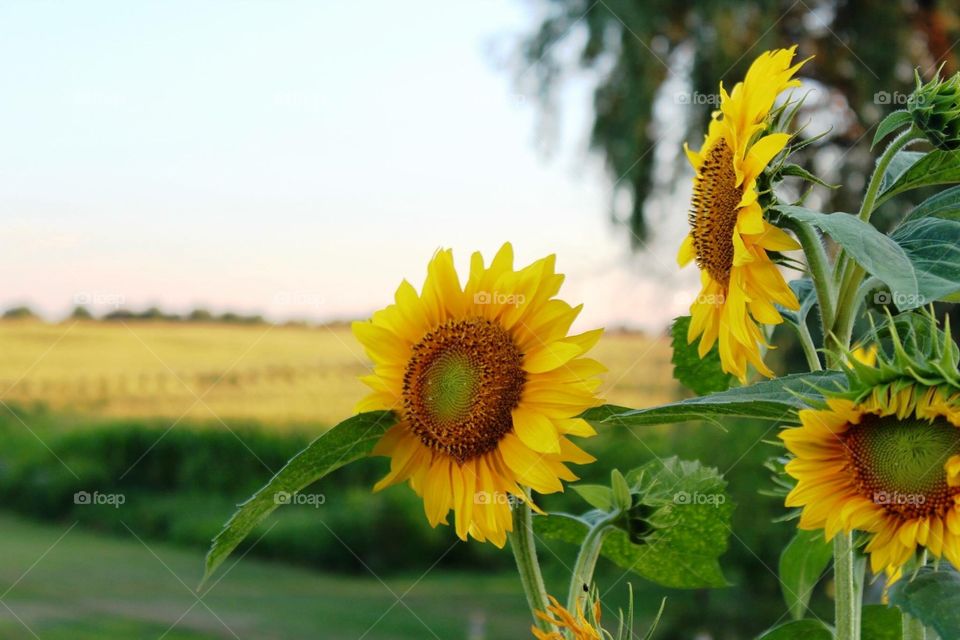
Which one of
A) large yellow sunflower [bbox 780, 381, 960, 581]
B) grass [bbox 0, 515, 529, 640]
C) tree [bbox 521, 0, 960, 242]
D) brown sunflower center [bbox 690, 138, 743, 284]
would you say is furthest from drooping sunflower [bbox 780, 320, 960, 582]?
grass [bbox 0, 515, 529, 640]

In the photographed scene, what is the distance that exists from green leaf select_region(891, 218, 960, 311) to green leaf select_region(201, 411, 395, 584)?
0.19 meters

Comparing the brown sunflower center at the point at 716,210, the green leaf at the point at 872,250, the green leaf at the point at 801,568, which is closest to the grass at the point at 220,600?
the green leaf at the point at 801,568

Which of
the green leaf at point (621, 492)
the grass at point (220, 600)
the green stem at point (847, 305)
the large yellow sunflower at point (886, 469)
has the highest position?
the green stem at point (847, 305)

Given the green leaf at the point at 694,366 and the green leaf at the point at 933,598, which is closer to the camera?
the green leaf at the point at 933,598

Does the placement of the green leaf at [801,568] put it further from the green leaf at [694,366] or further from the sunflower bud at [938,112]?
the sunflower bud at [938,112]

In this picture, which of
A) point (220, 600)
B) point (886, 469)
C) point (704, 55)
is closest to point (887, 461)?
point (886, 469)

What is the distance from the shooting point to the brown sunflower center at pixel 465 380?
0.39 metres

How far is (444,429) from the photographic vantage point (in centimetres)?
38

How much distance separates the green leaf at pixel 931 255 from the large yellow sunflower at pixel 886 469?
31mm

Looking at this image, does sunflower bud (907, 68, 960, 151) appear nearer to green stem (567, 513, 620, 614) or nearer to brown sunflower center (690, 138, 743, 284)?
brown sunflower center (690, 138, 743, 284)

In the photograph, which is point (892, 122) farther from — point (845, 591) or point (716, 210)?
point (845, 591)

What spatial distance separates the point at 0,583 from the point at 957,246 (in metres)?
4.37

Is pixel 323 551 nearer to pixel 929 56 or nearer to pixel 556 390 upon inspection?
pixel 929 56

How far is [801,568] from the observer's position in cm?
49
